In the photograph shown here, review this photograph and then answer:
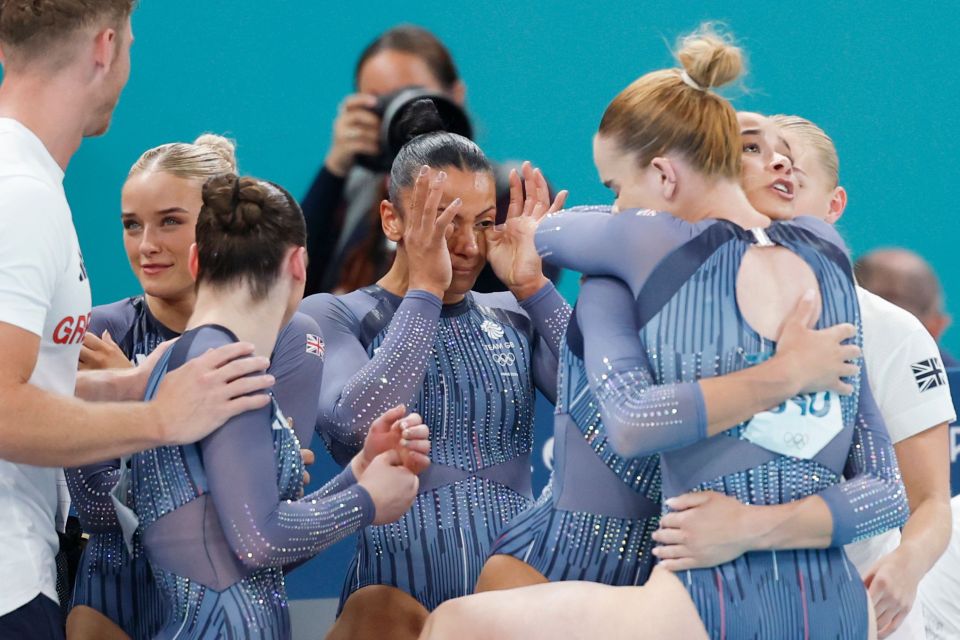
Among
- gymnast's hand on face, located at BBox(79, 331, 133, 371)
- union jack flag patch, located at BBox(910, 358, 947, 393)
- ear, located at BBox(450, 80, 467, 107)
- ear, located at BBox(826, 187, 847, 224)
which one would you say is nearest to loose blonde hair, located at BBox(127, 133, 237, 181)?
gymnast's hand on face, located at BBox(79, 331, 133, 371)

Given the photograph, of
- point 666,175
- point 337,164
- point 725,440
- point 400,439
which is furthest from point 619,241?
point 337,164

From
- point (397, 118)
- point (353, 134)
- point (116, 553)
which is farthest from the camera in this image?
point (353, 134)

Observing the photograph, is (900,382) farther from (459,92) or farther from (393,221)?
(459,92)

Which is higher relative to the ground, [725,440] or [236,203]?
[236,203]

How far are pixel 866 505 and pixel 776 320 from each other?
35cm

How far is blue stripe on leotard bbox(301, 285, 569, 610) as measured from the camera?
2.53 metres

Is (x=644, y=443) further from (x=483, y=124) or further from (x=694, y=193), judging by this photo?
(x=483, y=124)

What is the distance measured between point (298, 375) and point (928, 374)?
4.64 feet

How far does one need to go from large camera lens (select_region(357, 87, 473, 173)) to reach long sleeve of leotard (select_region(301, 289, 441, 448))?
3.56 ft

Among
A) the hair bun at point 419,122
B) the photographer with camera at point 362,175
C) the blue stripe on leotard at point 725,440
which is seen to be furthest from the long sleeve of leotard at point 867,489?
the photographer with camera at point 362,175

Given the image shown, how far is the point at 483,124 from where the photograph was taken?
539cm

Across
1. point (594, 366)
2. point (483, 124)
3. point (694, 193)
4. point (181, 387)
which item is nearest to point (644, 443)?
point (594, 366)

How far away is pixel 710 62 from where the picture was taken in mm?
2053

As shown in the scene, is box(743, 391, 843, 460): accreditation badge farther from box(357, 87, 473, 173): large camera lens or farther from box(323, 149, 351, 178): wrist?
box(323, 149, 351, 178): wrist
